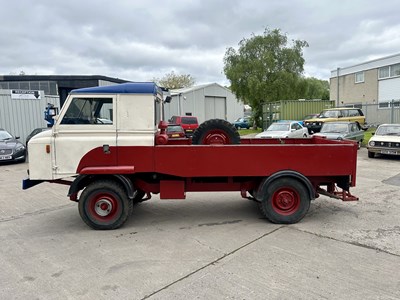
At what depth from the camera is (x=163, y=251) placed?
4277 mm

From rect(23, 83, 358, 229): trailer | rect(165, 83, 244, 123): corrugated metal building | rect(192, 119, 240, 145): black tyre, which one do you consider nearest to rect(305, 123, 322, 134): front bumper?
rect(165, 83, 244, 123): corrugated metal building

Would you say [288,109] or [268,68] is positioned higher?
[268,68]

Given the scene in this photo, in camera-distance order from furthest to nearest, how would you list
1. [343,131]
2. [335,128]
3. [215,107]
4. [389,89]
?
[215,107] < [389,89] < [335,128] < [343,131]

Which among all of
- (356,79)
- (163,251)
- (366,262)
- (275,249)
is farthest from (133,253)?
(356,79)

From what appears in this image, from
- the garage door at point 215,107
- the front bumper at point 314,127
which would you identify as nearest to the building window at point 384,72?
the front bumper at point 314,127

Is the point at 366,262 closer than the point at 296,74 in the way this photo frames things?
Yes

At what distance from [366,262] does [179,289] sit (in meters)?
2.37

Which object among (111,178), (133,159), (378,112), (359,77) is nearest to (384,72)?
(359,77)

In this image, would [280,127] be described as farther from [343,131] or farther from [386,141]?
[386,141]

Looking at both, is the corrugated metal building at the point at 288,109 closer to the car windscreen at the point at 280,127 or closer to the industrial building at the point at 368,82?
the industrial building at the point at 368,82

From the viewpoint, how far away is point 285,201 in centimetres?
531

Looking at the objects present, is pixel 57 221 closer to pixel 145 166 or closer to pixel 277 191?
pixel 145 166

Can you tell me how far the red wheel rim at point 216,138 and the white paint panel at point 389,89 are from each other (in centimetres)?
3045

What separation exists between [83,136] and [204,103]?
31335 millimetres
